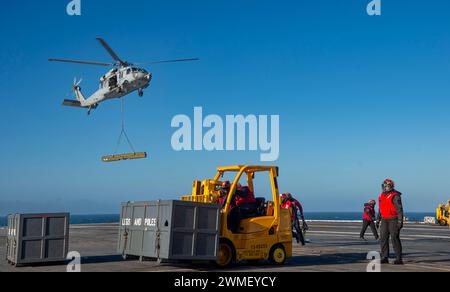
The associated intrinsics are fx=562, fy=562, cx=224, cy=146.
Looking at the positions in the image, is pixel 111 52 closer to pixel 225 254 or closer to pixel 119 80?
pixel 119 80

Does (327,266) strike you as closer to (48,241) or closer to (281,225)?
(281,225)

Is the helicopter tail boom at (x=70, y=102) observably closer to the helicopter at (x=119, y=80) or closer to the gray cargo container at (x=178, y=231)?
the helicopter at (x=119, y=80)

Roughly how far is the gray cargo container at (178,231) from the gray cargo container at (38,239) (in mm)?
2431

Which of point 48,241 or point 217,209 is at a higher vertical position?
point 217,209

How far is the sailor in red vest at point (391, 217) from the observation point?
1391cm

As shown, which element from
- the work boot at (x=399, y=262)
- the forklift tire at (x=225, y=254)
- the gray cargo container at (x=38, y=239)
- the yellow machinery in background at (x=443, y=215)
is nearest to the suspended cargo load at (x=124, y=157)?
the gray cargo container at (x=38, y=239)

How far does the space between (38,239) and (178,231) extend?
13.9 feet

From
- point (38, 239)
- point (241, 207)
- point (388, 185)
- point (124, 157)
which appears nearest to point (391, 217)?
point (388, 185)

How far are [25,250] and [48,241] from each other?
23.5 inches

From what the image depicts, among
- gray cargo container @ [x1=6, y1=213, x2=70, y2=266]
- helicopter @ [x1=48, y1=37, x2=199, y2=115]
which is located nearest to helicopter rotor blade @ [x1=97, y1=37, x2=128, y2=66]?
helicopter @ [x1=48, y1=37, x2=199, y2=115]

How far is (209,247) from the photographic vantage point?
12.5 m
